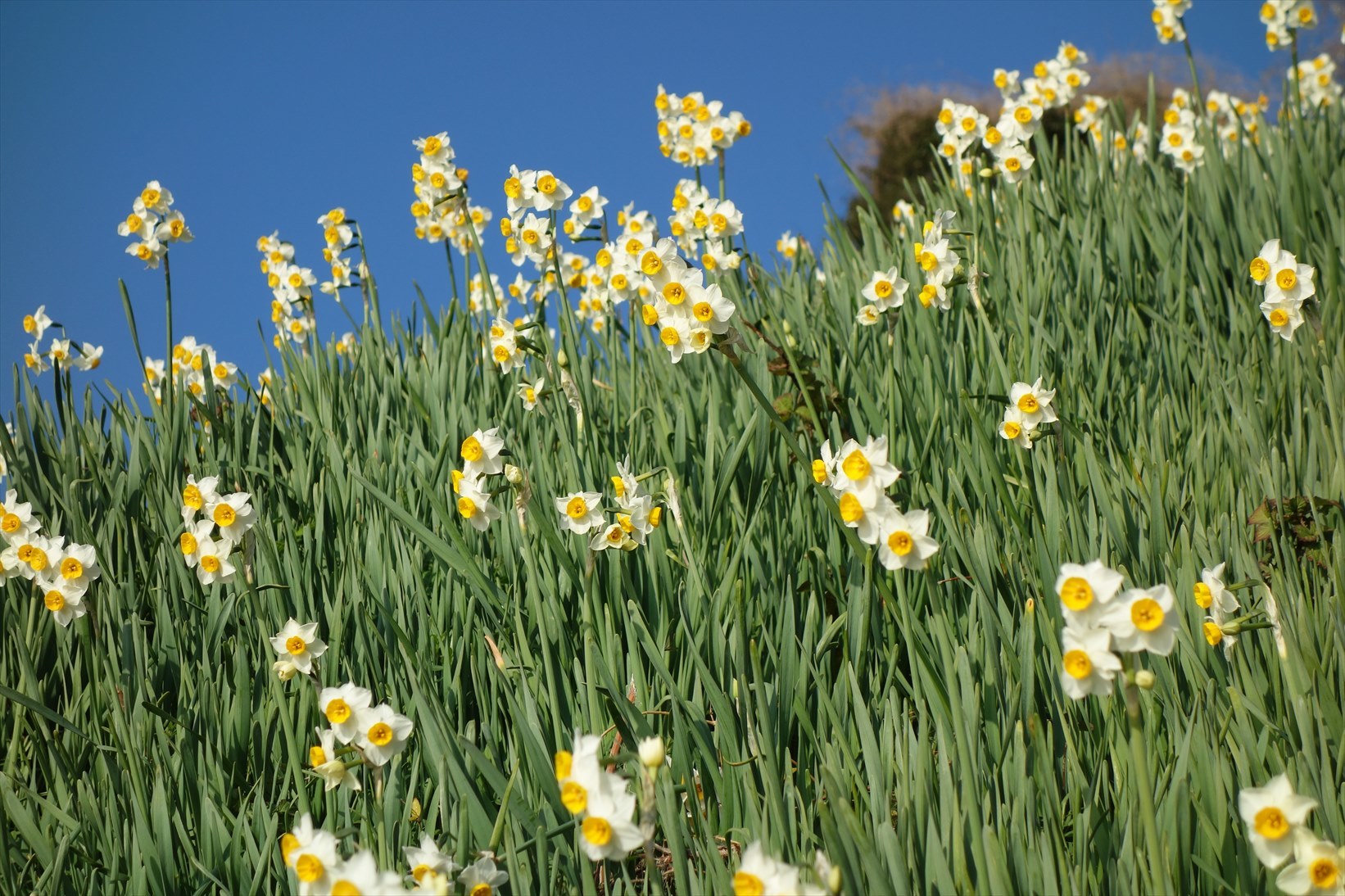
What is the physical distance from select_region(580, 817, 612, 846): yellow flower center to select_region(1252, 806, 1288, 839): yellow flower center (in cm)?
92

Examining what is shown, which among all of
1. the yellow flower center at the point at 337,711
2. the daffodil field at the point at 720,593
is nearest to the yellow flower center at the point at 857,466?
the daffodil field at the point at 720,593

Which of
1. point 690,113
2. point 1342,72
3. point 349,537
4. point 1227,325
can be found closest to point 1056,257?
point 1227,325

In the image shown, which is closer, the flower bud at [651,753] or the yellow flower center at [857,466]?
the flower bud at [651,753]

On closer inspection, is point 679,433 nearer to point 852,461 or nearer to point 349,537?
point 349,537

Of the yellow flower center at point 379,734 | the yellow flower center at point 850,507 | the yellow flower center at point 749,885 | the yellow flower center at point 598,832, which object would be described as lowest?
the yellow flower center at point 749,885

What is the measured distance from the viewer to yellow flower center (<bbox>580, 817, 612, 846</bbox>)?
1387 mm

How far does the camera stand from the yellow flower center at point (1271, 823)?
139 cm

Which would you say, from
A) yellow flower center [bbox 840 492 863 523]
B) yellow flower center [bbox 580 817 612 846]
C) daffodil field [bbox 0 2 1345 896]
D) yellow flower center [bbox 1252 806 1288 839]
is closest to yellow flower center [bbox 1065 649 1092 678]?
daffodil field [bbox 0 2 1345 896]

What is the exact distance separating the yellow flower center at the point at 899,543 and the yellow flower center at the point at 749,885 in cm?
67

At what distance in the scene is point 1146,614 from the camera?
1434 millimetres

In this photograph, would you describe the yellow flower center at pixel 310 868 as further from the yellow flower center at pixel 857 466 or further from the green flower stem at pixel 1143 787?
the green flower stem at pixel 1143 787

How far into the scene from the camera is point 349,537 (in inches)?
120

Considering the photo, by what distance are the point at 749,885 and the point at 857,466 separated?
0.74 m

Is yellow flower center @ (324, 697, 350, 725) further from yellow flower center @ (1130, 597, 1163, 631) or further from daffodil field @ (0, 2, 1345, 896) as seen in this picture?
yellow flower center @ (1130, 597, 1163, 631)
